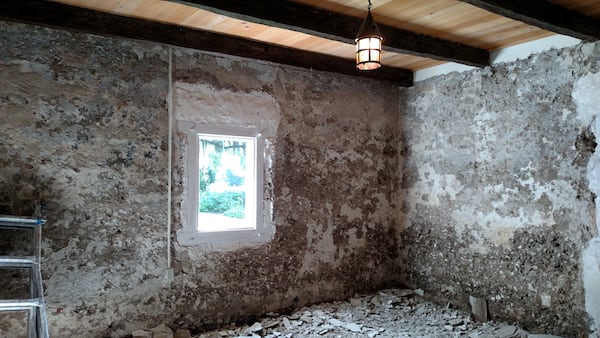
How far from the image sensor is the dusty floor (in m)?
3.33

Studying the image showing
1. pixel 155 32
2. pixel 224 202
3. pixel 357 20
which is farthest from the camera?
pixel 224 202

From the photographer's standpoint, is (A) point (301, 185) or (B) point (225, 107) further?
(A) point (301, 185)

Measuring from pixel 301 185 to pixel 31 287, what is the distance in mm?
2257

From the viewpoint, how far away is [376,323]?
11.8ft

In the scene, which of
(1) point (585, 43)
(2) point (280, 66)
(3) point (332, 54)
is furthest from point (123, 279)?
(1) point (585, 43)

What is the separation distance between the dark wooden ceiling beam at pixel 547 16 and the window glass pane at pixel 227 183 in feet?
6.92

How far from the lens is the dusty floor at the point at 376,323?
3328 millimetres

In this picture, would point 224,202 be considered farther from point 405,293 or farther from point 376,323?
point 405,293

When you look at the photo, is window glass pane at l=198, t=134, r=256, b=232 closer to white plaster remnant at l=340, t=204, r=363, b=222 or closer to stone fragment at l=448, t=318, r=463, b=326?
white plaster remnant at l=340, t=204, r=363, b=222

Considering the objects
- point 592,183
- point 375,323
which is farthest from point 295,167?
point 592,183

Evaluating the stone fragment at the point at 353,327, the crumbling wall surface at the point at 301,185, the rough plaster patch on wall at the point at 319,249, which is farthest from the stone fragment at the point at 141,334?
the stone fragment at the point at 353,327

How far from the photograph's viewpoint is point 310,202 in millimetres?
3949

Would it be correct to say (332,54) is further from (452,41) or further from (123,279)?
(123,279)

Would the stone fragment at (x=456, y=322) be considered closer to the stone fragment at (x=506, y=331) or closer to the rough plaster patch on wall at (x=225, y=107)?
the stone fragment at (x=506, y=331)
